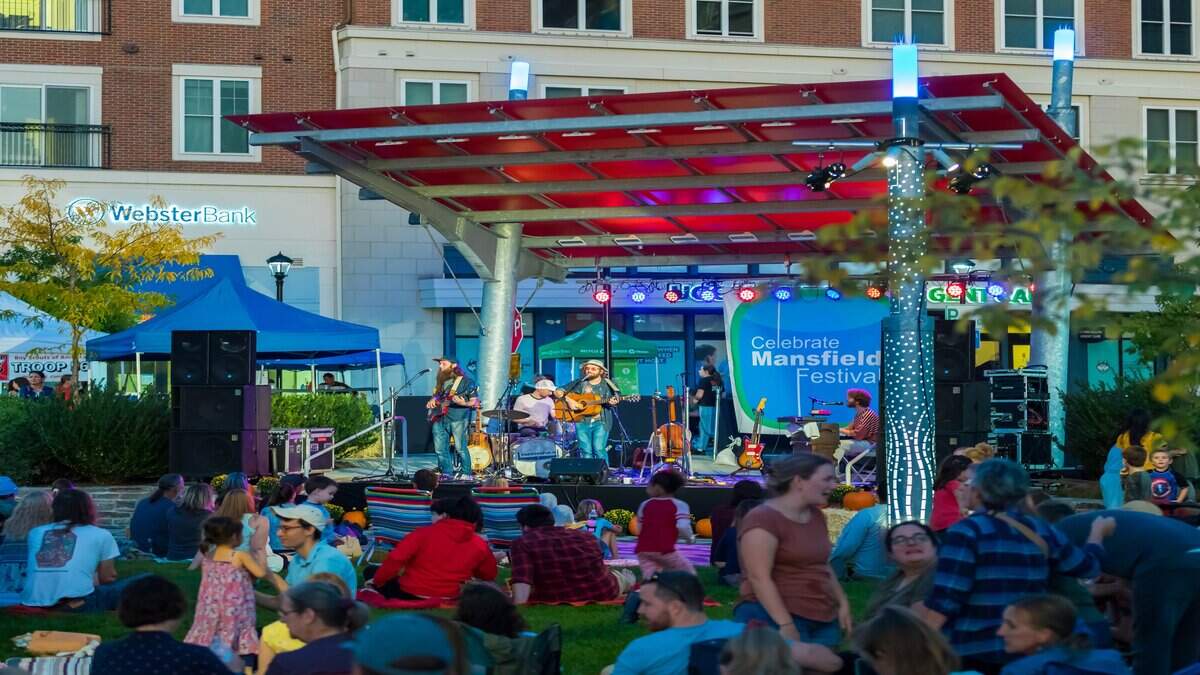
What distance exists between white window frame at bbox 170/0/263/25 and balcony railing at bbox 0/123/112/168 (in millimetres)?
2591

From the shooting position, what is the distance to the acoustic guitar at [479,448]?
21.3m

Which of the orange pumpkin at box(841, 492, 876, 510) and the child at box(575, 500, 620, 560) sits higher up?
the orange pumpkin at box(841, 492, 876, 510)

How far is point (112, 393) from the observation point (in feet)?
69.9

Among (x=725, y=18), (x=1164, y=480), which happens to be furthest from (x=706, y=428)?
(x=1164, y=480)

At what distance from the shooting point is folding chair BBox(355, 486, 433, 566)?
611 inches

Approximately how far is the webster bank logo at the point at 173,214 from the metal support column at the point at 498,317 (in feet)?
37.9

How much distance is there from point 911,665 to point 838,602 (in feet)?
7.08

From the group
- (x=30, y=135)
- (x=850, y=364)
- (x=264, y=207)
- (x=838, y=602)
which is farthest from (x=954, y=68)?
(x=838, y=602)

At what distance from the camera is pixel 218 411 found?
65.5 ft

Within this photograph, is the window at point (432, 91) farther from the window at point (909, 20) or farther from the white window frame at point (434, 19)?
the window at point (909, 20)

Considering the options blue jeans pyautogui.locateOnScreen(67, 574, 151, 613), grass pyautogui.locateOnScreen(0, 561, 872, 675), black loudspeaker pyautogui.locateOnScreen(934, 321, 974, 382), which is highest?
black loudspeaker pyautogui.locateOnScreen(934, 321, 974, 382)

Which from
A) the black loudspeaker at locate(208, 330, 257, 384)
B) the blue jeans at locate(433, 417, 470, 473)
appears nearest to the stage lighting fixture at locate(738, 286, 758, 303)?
the blue jeans at locate(433, 417, 470, 473)

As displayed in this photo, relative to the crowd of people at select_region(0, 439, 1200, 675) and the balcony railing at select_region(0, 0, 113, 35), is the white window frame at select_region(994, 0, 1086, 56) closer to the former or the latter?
the balcony railing at select_region(0, 0, 113, 35)

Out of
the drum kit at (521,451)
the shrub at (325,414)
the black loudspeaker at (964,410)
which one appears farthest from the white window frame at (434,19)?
the black loudspeaker at (964,410)
